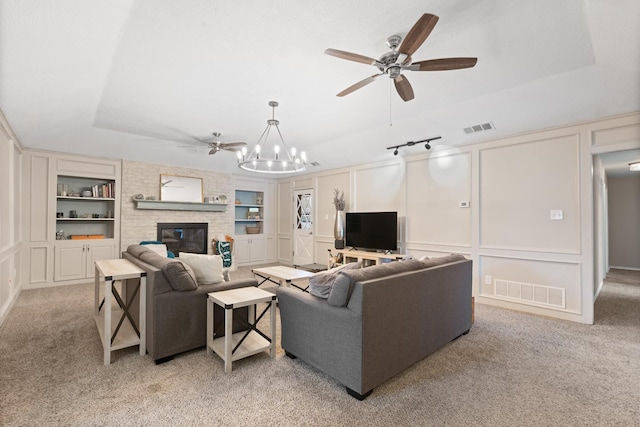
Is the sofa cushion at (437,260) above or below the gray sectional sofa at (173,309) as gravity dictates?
above

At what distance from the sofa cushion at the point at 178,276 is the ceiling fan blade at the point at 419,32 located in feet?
8.32

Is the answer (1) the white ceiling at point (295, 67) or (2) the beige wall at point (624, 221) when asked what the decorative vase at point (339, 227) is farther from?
(2) the beige wall at point (624, 221)

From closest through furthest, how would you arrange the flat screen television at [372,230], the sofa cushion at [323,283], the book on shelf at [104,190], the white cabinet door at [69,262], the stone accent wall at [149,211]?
the sofa cushion at [323,283]
the white cabinet door at [69,262]
the flat screen television at [372,230]
the book on shelf at [104,190]
the stone accent wall at [149,211]

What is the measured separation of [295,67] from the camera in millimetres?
3092

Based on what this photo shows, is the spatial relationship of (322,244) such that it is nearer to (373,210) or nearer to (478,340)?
(373,210)

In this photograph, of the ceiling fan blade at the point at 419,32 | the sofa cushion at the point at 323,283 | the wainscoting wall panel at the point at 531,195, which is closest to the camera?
the ceiling fan blade at the point at 419,32

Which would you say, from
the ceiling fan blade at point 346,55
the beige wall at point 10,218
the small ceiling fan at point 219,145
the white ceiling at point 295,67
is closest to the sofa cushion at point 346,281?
the ceiling fan blade at point 346,55

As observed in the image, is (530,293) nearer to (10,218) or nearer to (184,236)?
(184,236)

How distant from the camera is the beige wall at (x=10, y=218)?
375cm

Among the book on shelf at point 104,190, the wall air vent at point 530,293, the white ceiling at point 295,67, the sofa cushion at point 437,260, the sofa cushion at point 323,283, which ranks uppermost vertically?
the white ceiling at point 295,67

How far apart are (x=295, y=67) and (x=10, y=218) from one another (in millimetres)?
4615

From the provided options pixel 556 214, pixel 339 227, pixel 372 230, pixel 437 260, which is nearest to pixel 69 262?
pixel 339 227

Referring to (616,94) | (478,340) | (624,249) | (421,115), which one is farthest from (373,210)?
(624,249)

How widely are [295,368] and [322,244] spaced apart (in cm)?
482
